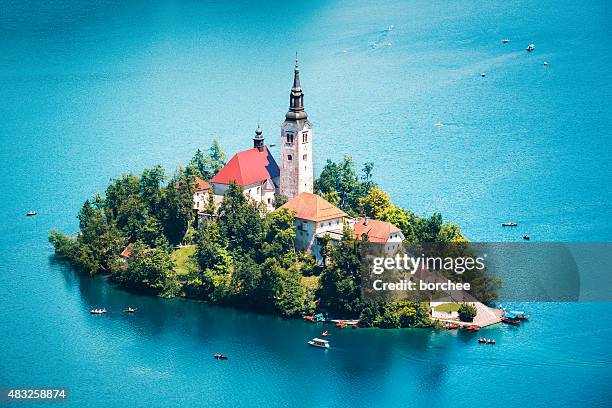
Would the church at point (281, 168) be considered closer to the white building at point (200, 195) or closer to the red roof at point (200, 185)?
the white building at point (200, 195)

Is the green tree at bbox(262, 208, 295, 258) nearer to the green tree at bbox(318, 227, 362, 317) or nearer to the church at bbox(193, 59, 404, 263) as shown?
the church at bbox(193, 59, 404, 263)

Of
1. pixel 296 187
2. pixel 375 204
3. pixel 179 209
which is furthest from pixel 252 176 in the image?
pixel 375 204

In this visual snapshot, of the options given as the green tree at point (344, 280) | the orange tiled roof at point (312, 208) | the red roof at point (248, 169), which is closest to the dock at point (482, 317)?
the green tree at point (344, 280)

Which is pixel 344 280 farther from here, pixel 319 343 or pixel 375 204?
pixel 375 204

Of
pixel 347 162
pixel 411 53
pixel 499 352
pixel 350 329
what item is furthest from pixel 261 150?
pixel 411 53

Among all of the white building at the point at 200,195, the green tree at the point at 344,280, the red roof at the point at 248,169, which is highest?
the red roof at the point at 248,169

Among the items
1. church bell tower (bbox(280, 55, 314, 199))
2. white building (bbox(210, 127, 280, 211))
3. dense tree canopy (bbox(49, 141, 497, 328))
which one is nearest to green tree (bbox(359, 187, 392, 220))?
dense tree canopy (bbox(49, 141, 497, 328))
